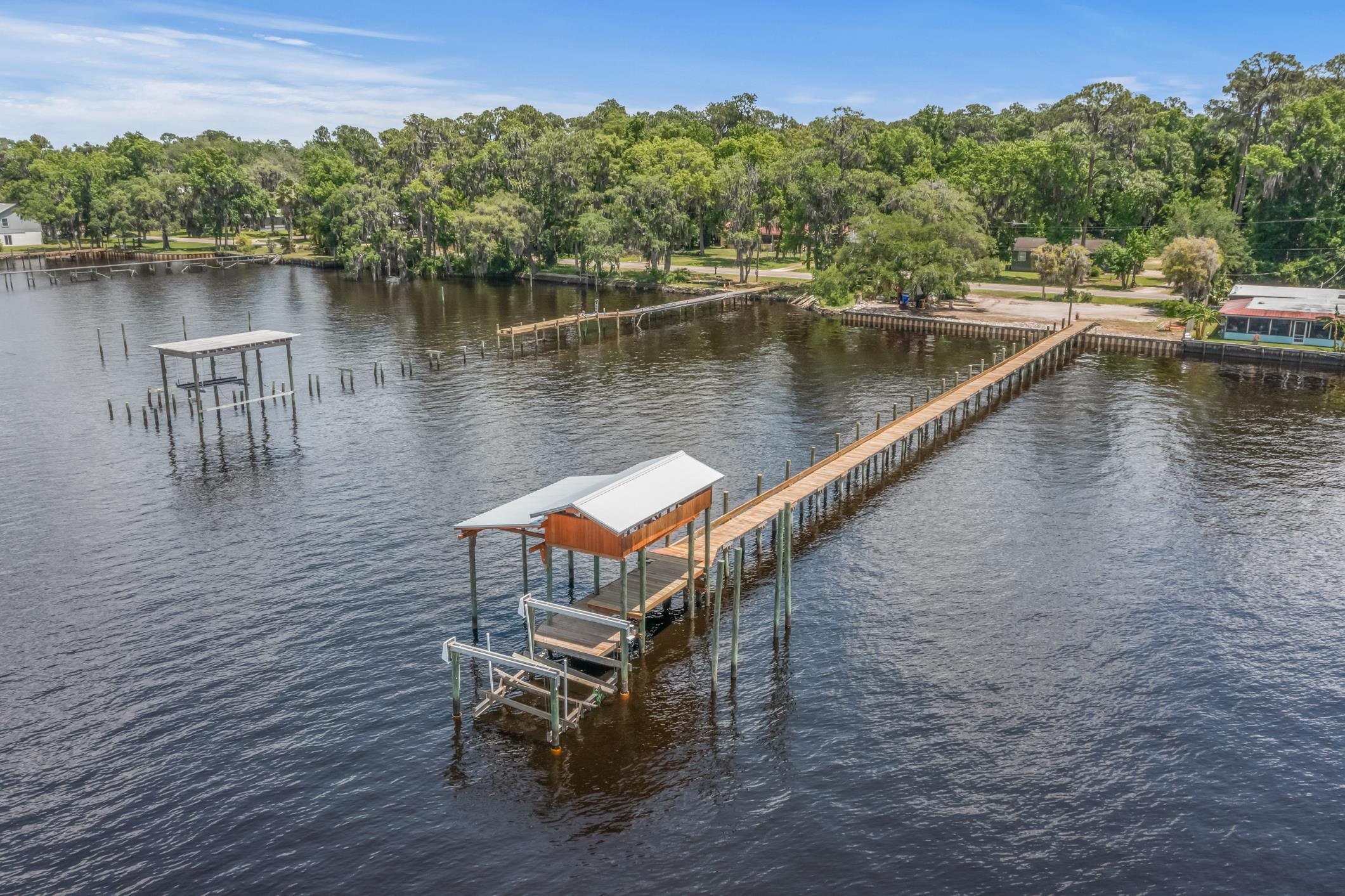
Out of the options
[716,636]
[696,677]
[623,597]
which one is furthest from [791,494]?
[623,597]

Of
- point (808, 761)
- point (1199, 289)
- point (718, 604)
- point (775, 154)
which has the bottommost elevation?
point (808, 761)

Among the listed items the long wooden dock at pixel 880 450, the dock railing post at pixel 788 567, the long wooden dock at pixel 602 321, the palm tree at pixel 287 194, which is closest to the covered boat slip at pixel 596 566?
the long wooden dock at pixel 880 450

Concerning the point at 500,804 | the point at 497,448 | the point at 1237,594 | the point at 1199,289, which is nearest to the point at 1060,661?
the point at 1237,594

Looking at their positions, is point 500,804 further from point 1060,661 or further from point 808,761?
point 1060,661

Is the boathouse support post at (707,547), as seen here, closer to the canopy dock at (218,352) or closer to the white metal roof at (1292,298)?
the canopy dock at (218,352)

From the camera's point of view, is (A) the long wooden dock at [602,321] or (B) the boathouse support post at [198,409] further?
(A) the long wooden dock at [602,321]
